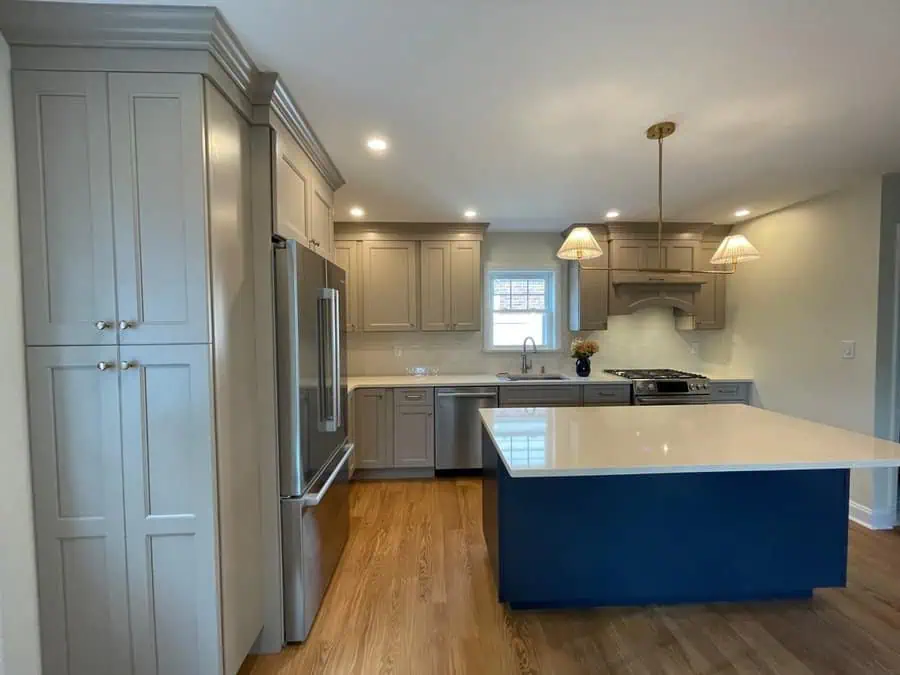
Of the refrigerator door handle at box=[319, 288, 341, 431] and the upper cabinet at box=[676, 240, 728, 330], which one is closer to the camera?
the refrigerator door handle at box=[319, 288, 341, 431]

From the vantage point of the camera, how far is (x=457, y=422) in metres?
3.79

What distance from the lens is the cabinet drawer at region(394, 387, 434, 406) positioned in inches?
148

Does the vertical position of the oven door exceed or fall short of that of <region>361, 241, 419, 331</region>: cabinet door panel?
it falls short

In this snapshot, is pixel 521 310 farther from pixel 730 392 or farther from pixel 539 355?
pixel 730 392

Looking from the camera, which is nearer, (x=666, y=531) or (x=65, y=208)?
(x=65, y=208)

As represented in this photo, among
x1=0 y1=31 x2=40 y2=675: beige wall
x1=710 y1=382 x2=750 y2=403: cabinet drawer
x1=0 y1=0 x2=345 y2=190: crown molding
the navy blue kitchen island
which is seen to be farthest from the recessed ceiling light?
x1=710 y1=382 x2=750 y2=403: cabinet drawer

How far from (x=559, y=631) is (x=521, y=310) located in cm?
306

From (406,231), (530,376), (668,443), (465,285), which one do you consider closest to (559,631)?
(668,443)

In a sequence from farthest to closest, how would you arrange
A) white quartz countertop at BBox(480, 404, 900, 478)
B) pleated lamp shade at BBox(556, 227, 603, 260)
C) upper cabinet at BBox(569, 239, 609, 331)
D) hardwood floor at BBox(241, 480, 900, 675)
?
upper cabinet at BBox(569, 239, 609, 331)
pleated lamp shade at BBox(556, 227, 603, 260)
hardwood floor at BBox(241, 480, 900, 675)
white quartz countertop at BBox(480, 404, 900, 478)

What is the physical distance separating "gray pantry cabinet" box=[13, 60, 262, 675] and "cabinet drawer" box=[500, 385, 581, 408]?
270 cm

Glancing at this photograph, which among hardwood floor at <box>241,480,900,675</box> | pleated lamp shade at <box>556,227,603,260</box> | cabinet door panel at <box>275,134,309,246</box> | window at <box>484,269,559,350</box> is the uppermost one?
cabinet door panel at <box>275,134,309,246</box>

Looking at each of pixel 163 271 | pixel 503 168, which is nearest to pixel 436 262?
pixel 503 168

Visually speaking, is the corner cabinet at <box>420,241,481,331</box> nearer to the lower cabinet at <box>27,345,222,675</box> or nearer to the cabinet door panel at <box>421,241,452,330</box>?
the cabinet door panel at <box>421,241,452,330</box>

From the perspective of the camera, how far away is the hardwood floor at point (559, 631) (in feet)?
5.70
